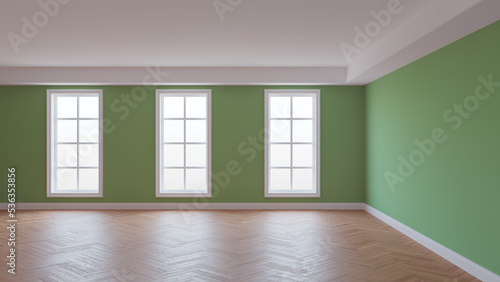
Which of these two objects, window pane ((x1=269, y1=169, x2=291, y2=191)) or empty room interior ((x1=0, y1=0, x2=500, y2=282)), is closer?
empty room interior ((x1=0, y1=0, x2=500, y2=282))

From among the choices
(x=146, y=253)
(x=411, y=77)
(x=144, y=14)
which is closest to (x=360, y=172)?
(x=411, y=77)

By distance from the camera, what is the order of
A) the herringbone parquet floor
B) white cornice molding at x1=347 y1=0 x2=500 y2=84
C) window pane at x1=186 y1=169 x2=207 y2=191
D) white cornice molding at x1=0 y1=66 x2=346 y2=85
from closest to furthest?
white cornice molding at x1=347 y1=0 x2=500 y2=84
the herringbone parquet floor
white cornice molding at x1=0 y1=66 x2=346 y2=85
window pane at x1=186 y1=169 x2=207 y2=191

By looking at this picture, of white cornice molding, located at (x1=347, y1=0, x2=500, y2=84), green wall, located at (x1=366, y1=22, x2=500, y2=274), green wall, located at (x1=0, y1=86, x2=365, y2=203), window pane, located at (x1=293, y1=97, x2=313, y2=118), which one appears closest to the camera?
white cornice molding, located at (x1=347, y1=0, x2=500, y2=84)

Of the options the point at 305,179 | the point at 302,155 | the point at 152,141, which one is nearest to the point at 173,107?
the point at 152,141

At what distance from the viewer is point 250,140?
720 cm

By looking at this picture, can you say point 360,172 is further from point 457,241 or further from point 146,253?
point 146,253

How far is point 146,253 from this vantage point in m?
4.30

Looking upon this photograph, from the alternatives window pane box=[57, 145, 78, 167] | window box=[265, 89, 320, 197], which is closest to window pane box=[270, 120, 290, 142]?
window box=[265, 89, 320, 197]

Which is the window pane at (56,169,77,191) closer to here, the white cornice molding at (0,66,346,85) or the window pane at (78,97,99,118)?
the window pane at (78,97,99,118)

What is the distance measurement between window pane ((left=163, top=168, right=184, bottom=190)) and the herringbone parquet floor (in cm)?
97

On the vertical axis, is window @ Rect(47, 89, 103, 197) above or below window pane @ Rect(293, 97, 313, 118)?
below

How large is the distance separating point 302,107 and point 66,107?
4.61 m

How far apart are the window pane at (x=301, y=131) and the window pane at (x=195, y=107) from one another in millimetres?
1784

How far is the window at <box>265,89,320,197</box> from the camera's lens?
7.32m
